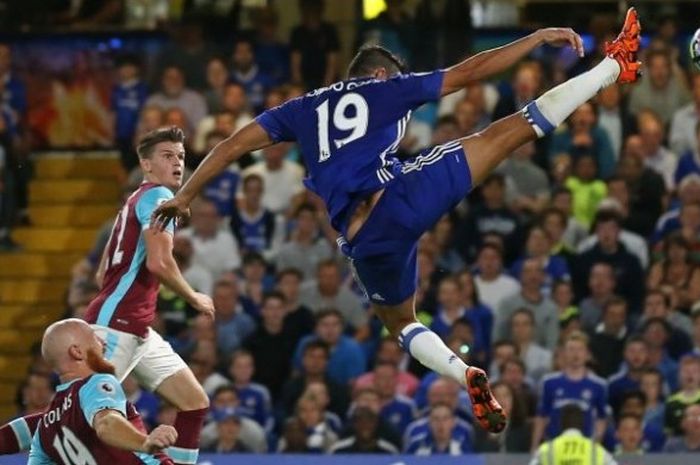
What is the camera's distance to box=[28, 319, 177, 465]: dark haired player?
8.84 metres

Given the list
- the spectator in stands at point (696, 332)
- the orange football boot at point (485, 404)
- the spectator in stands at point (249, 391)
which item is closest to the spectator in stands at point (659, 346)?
the spectator in stands at point (696, 332)

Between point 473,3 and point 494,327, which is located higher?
point 473,3

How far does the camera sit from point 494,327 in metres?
14.9

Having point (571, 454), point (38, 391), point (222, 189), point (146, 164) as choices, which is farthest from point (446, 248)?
point (571, 454)

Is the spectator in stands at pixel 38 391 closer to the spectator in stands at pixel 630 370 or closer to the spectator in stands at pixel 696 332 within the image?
the spectator in stands at pixel 630 370

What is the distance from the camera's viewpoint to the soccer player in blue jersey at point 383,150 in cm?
1000

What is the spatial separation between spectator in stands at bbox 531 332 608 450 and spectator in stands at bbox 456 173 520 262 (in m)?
1.52

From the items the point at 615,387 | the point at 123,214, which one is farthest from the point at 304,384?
the point at 123,214

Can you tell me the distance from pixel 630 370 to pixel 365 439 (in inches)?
75.9

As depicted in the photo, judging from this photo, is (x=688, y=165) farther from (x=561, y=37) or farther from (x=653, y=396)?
(x=561, y=37)

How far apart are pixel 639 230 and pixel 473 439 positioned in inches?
96.5

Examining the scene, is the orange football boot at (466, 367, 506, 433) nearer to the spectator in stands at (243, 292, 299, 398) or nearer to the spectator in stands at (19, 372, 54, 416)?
the spectator in stands at (243, 292, 299, 398)

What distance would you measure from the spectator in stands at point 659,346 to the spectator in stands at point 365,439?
197 cm

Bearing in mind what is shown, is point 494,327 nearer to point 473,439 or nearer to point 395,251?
point 473,439
